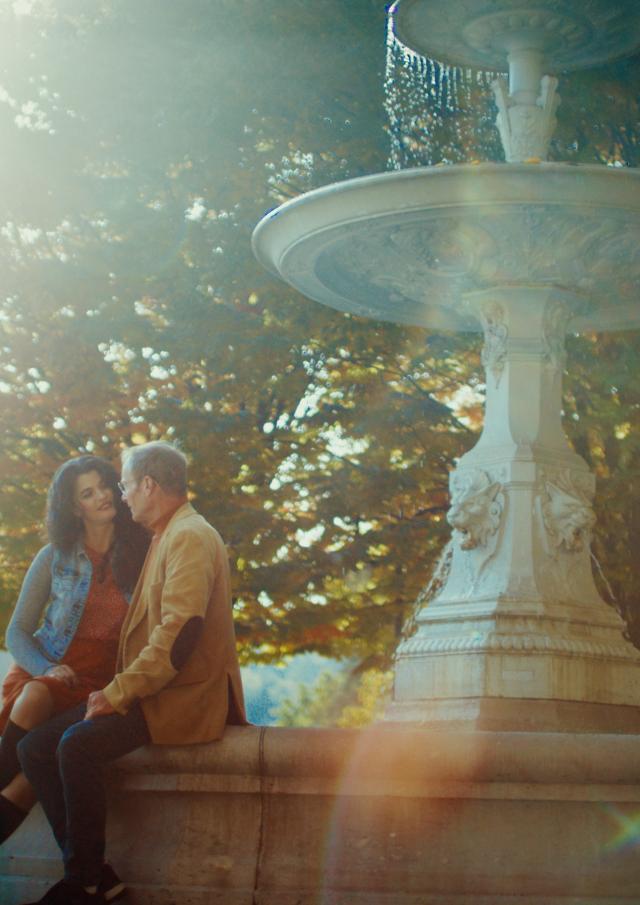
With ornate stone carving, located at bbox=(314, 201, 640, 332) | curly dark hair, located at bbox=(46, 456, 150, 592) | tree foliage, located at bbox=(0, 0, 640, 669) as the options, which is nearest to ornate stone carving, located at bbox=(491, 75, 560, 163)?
ornate stone carving, located at bbox=(314, 201, 640, 332)

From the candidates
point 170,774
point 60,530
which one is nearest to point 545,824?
point 170,774

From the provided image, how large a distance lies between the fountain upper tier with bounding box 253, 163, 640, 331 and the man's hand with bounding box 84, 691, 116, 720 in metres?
3.04

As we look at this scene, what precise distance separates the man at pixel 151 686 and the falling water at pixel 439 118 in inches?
295

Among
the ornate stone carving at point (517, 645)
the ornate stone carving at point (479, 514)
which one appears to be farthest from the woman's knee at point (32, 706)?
the ornate stone carving at point (479, 514)

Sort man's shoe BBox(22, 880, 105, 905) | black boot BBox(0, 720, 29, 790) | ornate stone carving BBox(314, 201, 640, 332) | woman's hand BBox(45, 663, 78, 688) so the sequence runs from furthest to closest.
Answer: ornate stone carving BBox(314, 201, 640, 332) < woman's hand BBox(45, 663, 78, 688) < black boot BBox(0, 720, 29, 790) < man's shoe BBox(22, 880, 105, 905)

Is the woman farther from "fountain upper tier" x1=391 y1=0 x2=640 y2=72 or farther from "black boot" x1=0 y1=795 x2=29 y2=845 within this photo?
"fountain upper tier" x1=391 y1=0 x2=640 y2=72

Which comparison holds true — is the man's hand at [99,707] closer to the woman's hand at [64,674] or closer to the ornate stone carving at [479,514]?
the woman's hand at [64,674]

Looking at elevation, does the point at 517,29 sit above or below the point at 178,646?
above

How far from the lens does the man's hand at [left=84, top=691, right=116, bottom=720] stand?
19.7ft

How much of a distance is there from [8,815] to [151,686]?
2.88 feet

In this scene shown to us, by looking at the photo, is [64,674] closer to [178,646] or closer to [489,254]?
[178,646]

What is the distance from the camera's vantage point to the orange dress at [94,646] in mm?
6594

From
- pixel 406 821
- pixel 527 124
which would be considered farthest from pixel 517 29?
pixel 406 821

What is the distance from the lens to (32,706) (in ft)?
20.9
